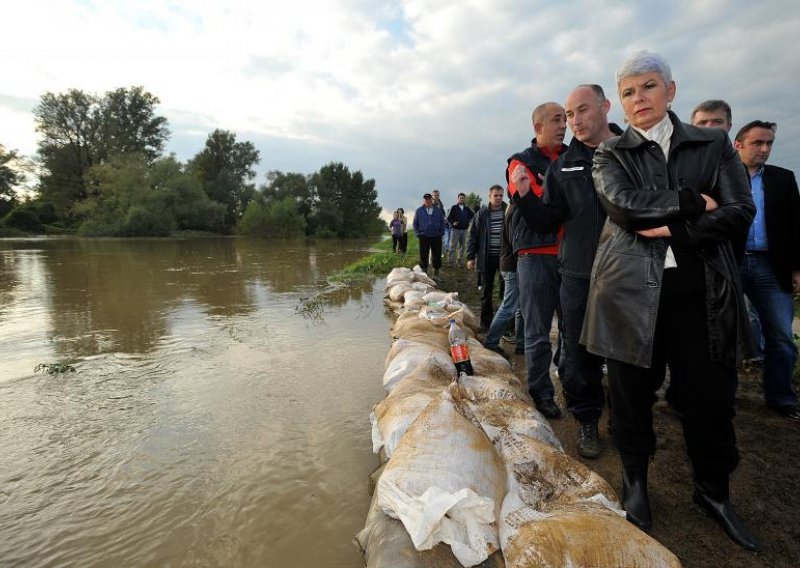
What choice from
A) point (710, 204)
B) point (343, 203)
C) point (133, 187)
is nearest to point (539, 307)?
point (710, 204)

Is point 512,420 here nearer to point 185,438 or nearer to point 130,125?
point 185,438

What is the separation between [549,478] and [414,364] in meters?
1.20

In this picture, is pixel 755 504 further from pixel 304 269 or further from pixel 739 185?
pixel 304 269

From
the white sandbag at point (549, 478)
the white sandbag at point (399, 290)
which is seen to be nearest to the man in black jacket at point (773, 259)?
the white sandbag at point (549, 478)

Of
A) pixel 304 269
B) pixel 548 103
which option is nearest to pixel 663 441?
pixel 548 103

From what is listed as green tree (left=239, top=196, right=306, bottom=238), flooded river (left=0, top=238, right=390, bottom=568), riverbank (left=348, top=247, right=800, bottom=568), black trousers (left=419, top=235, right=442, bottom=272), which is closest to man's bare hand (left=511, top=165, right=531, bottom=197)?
riverbank (left=348, top=247, right=800, bottom=568)

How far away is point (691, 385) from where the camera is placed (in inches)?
60.5

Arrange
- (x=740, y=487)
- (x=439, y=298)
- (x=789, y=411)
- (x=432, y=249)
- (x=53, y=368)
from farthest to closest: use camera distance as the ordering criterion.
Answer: (x=432, y=249), (x=439, y=298), (x=53, y=368), (x=789, y=411), (x=740, y=487)

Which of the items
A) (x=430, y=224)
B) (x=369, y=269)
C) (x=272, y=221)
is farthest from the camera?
(x=272, y=221)

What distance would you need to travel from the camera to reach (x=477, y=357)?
2.84 meters

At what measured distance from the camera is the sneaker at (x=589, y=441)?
7.03 ft

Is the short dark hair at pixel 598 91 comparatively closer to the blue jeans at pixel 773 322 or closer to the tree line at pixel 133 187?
the blue jeans at pixel 773 322

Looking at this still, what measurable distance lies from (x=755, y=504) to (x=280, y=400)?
2.53m

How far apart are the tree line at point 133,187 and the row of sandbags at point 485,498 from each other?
3219 centimetres
